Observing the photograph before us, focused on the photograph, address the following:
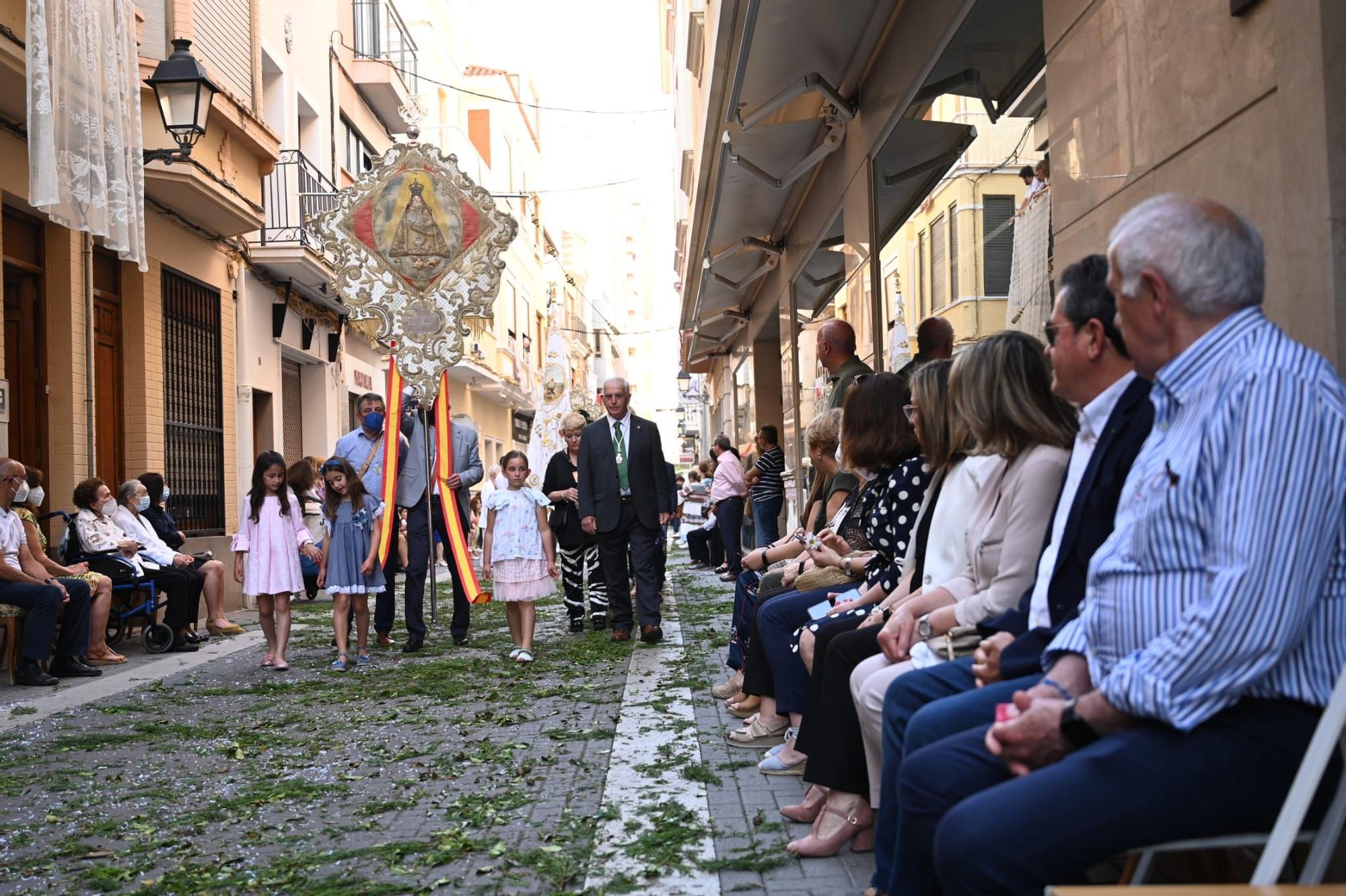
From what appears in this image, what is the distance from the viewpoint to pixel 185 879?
4.45 m

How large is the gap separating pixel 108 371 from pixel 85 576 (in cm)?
502

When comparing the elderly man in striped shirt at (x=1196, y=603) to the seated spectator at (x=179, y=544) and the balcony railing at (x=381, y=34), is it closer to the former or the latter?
the seated spectator at (x=179, y=544)

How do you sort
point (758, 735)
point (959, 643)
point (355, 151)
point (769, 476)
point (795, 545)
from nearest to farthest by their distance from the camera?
point (959, 643), point (758, 735), point (795, 545), point (769, 476), point (355, 151)

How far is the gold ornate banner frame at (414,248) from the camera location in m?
12.8

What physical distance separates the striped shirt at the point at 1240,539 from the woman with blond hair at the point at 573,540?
938 centimetres

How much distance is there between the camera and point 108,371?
49.0 ft

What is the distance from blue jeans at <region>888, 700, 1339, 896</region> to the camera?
252 cm

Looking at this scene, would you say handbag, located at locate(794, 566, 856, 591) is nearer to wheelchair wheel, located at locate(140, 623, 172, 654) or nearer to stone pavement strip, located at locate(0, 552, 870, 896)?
stone pavement strip, located at locate(0, 552, 870, 896)

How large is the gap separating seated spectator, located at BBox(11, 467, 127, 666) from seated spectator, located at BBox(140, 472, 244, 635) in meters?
1.73

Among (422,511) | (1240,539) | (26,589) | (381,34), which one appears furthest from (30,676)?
(381,34)

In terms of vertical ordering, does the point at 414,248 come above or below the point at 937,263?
above

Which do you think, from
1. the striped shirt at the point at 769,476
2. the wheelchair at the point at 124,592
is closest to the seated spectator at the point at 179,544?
the wheelchair at the point at 124,592

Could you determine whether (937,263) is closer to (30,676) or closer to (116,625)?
(30,676)

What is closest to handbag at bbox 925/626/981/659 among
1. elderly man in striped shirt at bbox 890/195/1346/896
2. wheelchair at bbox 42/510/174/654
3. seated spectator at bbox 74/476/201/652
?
elderly man in striped shirt at bbox 890/195/1346/896
